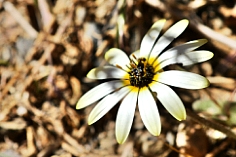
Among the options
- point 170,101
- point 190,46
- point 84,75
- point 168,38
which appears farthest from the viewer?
point 84,75

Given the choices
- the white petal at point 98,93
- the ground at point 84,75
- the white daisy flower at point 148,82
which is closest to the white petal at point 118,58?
the white daisy flower at point 148,82

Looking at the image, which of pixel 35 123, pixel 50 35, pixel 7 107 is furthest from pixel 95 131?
pixel 50 35

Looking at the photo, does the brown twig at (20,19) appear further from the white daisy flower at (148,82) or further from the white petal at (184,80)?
the white petal at (184,80)

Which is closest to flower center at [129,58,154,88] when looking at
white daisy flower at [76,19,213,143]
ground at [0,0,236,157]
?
white daisy flower at [76,19,213,143]

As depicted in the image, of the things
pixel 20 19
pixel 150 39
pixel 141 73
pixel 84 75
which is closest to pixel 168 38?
pixel 150 39

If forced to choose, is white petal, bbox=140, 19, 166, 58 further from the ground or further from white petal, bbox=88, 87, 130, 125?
the ground

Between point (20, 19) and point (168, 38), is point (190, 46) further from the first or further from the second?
point (20, 19)
